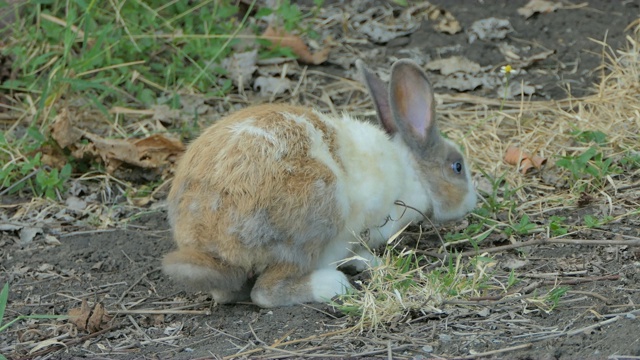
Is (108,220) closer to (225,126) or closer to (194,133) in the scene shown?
(194,133)

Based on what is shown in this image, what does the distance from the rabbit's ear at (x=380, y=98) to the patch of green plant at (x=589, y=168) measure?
3.32 feet

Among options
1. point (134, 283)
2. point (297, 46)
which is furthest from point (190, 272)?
point (297, 46)

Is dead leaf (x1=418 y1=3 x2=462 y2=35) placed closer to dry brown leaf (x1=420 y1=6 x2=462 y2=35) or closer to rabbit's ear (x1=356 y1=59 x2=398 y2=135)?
dry brown leaf (x1=420 y1=6 x2=462 y2=35)

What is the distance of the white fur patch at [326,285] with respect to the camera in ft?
14.2

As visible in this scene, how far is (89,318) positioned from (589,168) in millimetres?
2871

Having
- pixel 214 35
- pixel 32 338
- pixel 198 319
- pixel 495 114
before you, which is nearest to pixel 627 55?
pixel 495 114

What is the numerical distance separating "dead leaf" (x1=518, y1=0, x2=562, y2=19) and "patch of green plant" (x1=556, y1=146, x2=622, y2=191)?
2.23 m

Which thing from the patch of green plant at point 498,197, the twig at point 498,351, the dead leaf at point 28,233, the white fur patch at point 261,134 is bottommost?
the patch of green plant at point 498,197

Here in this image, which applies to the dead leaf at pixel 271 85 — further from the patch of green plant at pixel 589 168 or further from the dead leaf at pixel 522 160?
the patch of green plant at pixel 589 168

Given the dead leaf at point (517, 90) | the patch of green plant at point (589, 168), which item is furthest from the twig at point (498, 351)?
the dead leaf at point (517, 90)

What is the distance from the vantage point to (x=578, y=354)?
3.50m

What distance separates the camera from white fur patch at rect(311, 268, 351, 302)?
4.34 meters

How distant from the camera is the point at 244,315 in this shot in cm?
436

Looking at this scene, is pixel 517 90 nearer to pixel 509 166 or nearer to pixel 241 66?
pixel 509 166
